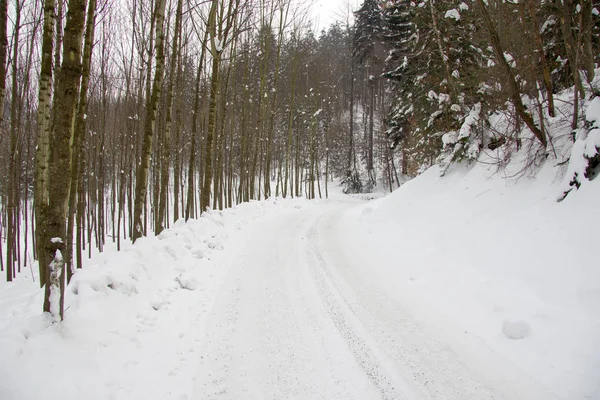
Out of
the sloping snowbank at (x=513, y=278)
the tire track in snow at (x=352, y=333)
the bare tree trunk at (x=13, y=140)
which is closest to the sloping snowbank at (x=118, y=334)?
the tire track in snow at (x=352, y=333)

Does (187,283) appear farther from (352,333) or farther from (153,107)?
(153,107)

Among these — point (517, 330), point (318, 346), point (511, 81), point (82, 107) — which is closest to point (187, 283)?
point (318, 346)

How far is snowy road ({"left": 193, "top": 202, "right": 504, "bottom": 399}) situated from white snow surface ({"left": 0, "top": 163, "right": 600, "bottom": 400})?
2 cm

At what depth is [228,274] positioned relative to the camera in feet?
21.2

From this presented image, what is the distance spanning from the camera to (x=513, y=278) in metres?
4.95

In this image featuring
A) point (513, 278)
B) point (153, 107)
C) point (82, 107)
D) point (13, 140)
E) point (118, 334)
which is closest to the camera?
point (118, 334)

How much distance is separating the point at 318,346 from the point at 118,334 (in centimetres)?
245

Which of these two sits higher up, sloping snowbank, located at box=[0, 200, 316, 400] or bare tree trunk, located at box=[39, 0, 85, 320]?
bare tree trunk, located at box=[39, 0, 85, 320]

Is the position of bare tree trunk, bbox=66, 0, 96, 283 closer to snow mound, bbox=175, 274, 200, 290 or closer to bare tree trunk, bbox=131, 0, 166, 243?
bare tree trunk, bbox=131, 0, 166, 243

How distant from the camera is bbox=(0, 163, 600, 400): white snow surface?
10.2 ft

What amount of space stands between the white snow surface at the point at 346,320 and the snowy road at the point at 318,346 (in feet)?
0.06

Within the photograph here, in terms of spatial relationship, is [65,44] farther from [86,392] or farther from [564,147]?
[564,147]

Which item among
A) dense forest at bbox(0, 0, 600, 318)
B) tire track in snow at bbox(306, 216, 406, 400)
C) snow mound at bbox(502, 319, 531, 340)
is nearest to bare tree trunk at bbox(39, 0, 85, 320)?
dense forest at bbox(0, 0, 600, 318)

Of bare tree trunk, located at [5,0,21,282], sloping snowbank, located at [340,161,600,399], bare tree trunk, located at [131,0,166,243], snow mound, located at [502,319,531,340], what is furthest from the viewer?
bare tree trunk, located at [5,0,21,282]
